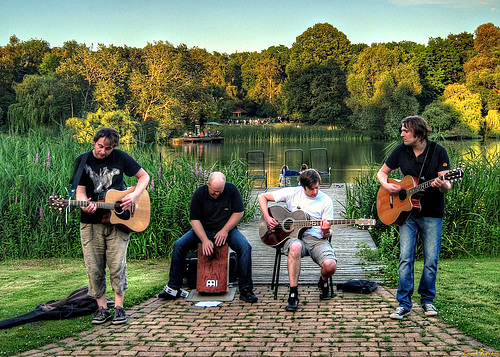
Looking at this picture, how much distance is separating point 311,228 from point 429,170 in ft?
4.95

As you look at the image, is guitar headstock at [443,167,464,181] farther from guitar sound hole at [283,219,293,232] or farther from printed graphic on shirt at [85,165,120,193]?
printed graphic on shirt at [85,165,120,193]

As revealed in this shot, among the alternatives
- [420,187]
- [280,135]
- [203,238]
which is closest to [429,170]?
[420,187]

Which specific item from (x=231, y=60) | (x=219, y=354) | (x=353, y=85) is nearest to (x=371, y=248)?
(x=219, y=354)

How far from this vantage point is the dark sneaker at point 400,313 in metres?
5.11

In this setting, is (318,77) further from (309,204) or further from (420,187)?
(420,187)

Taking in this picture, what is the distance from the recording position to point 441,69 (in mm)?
63781

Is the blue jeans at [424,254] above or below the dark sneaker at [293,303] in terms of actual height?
above

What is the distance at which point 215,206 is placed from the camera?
6223mm

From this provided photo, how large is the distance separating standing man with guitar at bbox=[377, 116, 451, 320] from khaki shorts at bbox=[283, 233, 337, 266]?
832 millimetres

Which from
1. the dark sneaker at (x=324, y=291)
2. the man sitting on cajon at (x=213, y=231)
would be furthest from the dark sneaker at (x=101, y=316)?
the dark sneaker at (x=324, y=291)

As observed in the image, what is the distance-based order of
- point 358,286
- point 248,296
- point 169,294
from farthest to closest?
point 358,286 → point 169,294 → point 248,296

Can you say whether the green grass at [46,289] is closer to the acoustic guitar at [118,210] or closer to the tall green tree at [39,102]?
the acoustic guitar at [118,210]

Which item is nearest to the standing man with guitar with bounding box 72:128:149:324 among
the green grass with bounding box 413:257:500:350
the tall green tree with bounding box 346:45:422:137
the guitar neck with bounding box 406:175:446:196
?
the guitar neck with bounding box 406:175:446:196

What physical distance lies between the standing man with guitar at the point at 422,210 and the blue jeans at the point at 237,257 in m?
1.62
